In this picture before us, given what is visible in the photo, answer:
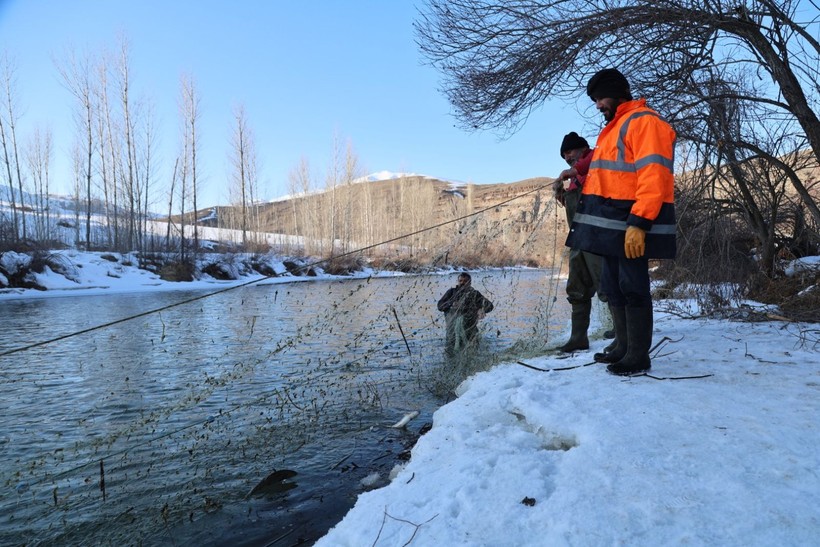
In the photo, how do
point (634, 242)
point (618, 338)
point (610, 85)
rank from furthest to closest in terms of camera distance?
point (618, 338)
point (610, 85)
point (634, 242)

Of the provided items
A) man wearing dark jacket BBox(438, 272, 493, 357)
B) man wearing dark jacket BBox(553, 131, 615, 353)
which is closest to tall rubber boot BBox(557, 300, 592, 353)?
man wearing dark jacket BBox(553, 131, 615, 353)

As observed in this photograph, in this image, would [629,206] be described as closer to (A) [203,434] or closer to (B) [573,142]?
(B) [573,142]

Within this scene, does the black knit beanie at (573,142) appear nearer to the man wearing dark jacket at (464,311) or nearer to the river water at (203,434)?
the river water at (203,434)

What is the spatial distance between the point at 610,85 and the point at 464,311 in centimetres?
417

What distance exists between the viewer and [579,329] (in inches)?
187

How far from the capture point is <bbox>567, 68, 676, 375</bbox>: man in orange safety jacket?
121 inches

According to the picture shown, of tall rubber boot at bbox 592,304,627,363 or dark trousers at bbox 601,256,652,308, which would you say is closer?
dark trousers at bbox 601,256,652,308

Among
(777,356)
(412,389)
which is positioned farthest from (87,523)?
(777,356)

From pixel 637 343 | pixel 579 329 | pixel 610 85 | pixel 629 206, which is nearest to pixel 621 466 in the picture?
pixel 637 343

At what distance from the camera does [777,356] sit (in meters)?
3.58

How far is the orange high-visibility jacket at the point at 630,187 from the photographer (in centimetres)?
304

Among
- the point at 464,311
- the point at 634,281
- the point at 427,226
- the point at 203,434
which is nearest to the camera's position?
the point at 634,281

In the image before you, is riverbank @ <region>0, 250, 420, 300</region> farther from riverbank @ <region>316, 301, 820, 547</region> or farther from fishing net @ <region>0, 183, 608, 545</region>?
riverbank @ <region>316, 301, 820, 547</region>

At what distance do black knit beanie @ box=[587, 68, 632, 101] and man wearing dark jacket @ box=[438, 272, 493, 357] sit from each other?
3647 millimetres
